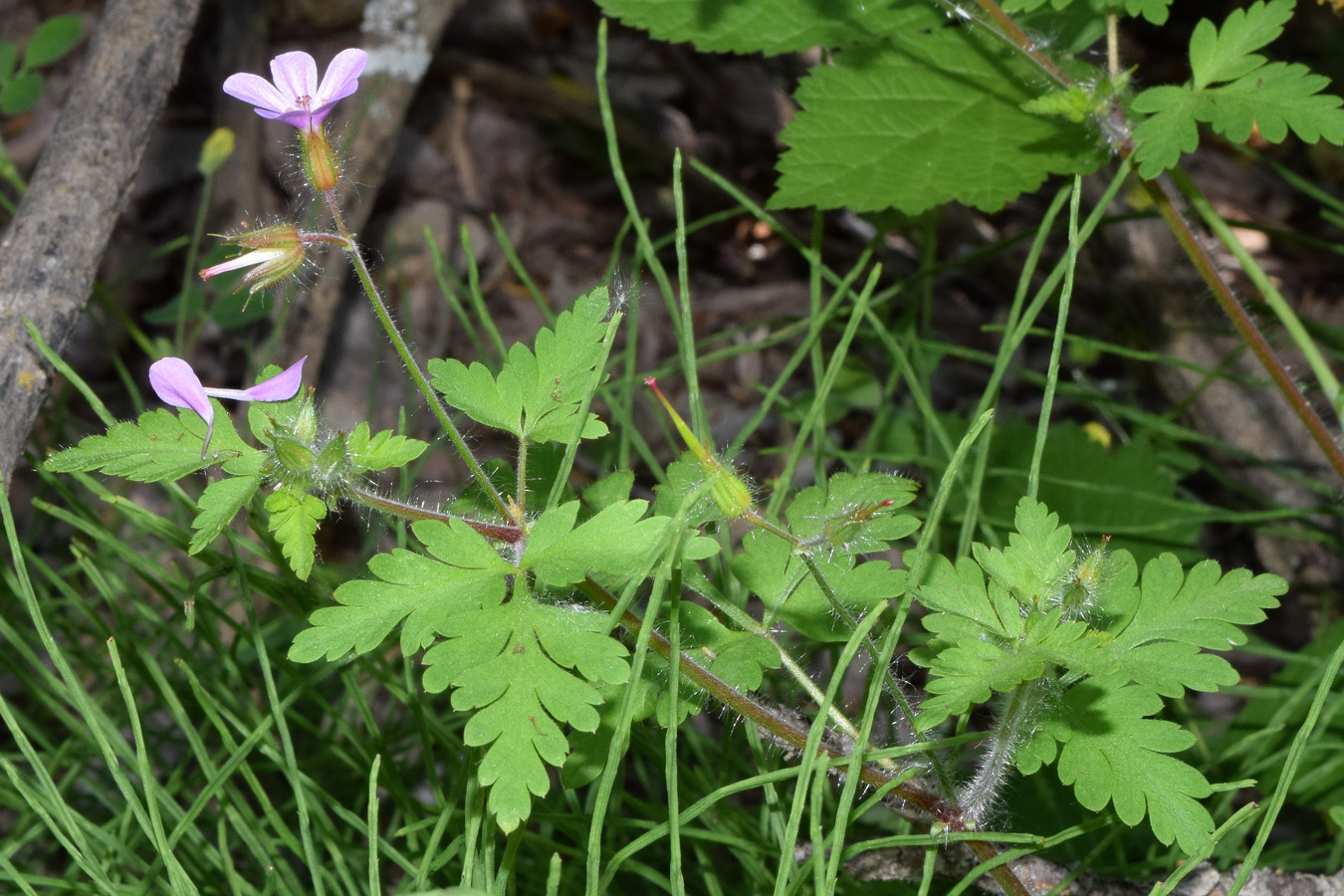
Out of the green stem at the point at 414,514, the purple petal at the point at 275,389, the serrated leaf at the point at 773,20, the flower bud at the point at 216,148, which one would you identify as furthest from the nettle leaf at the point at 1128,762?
the flower bud at the point at 216,148

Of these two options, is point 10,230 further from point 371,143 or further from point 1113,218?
point 1113,218

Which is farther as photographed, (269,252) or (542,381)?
(542,381)

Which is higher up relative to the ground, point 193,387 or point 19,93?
point 193,387

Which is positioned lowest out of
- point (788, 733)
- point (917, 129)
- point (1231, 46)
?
point (788, 733)

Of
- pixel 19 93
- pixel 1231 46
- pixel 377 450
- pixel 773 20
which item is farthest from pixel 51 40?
pixel 1231 46

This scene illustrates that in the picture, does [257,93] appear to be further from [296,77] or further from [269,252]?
[269,252]

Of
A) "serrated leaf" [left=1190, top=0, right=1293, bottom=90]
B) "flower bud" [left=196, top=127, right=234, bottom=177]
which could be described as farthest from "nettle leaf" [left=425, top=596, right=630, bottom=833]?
"flower bud" [left=196, top=127, right=234, bottom=177]

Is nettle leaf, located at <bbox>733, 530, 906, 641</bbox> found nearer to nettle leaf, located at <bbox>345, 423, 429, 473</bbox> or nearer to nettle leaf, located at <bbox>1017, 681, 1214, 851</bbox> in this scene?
nettle leaf, located at <bbox>1017, 681, 1214, 851</bbox>
